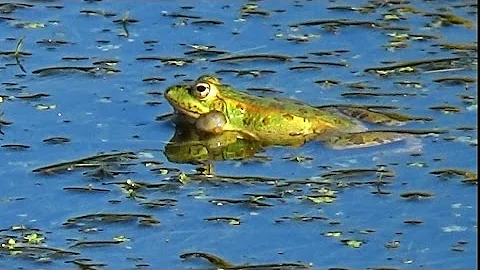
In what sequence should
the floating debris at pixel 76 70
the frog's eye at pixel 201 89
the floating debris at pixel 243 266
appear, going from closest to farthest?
the floating debris at pixel 243 266
the frog's eye at pixel 201 89
the floating debris at pixel 76 70

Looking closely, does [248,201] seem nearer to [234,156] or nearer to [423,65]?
[234,156]

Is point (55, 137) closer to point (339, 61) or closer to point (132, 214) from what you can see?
point (132, 214)

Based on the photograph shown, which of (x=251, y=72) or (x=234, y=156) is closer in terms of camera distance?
(x=234, y=156)

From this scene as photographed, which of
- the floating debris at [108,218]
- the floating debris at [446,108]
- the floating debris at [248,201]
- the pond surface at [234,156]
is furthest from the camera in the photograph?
the floating debris at [446,108]

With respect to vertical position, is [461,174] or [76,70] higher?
[76,70]

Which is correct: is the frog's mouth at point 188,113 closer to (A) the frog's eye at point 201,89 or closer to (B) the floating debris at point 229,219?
(A) the frog's eye at point 201,89

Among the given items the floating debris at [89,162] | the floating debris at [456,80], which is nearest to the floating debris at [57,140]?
the floating debris at [89,162]

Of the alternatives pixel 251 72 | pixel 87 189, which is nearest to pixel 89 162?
pixel 87 189

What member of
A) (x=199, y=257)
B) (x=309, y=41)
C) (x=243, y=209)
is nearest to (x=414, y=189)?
(x=243, y=209)
